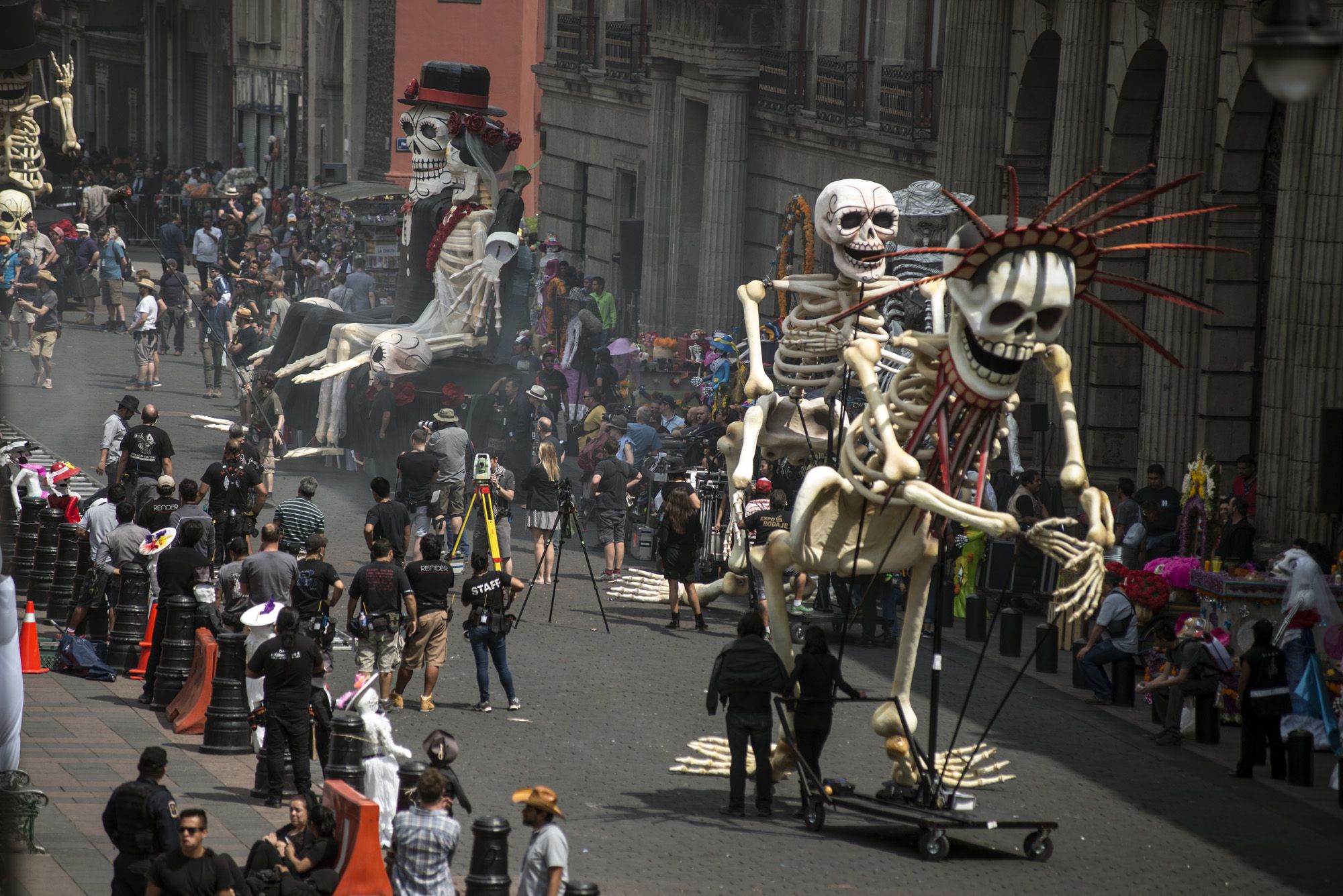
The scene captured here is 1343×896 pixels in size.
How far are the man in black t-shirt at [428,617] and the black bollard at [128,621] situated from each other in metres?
2.82

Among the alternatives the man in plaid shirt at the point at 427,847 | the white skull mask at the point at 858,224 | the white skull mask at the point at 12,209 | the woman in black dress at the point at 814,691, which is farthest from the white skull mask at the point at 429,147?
the man in plaid shirt at the point at 427,847

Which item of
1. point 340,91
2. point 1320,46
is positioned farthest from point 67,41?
point 1320,46

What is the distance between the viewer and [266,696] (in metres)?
14.8

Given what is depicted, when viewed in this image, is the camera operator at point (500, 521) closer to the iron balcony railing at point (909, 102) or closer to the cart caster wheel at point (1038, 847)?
the cart caster wheel at point (1038, 847)

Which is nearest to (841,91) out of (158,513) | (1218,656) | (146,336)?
(146,336)

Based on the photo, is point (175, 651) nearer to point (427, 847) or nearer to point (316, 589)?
point (316, 589)

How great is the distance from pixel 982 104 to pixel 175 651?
14.4 m

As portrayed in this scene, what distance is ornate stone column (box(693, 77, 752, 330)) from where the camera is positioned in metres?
37.8

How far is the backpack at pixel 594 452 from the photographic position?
83.3 feet

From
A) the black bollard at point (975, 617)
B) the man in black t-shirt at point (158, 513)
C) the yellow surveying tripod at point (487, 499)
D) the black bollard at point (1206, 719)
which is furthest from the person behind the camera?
the yellow surveying tripod at point (487, 499)

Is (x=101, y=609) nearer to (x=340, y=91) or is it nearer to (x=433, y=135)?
(x=433, y=135)

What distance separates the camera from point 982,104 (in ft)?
91.8

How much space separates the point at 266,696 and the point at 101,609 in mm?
5073

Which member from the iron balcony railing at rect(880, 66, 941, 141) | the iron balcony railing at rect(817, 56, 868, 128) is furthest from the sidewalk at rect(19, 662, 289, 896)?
the iron balcony railing at rect(817, 56, 868, 128)
